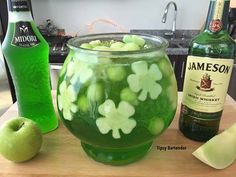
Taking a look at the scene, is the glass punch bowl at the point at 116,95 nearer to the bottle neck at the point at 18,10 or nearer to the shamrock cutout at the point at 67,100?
the shamrock cutout at the point at 67,100

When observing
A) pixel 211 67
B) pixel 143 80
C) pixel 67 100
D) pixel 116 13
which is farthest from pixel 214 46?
pixel 116 13

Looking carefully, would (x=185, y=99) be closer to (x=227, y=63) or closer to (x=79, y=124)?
(x=227, y=63)

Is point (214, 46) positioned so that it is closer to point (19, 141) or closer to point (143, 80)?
point (143, 80)

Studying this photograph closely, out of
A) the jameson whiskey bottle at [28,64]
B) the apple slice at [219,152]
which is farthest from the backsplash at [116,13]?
the apple slice at [219,152]

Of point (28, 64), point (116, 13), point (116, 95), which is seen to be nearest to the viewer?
point (116, 95)

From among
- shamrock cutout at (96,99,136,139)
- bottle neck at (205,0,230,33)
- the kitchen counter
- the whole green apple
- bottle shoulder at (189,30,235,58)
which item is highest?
bottle neck at (205,0,230,33)

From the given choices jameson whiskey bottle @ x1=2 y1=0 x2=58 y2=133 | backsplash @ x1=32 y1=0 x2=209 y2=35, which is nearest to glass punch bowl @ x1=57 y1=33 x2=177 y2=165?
jameson whiskey bottle @ x1=2 y1=0 x2=58 y2=133

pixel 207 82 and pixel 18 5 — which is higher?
pixel 18 5

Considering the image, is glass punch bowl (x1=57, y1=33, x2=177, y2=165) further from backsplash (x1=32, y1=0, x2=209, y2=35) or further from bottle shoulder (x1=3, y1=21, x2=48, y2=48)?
backsplash (x1=32, y1=0, x2=209, y2=35)
